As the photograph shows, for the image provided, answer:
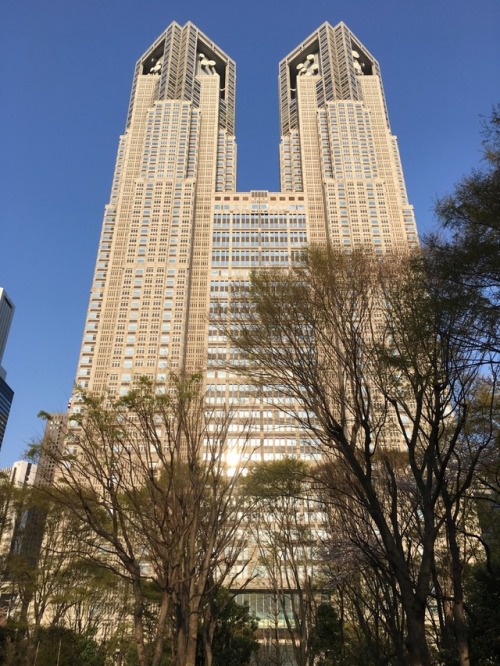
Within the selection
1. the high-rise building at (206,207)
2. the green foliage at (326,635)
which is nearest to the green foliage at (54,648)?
the green foliage at (326,635)

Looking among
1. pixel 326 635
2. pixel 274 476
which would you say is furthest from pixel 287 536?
pixel 326 635

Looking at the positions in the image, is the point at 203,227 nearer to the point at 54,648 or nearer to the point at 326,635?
the point at 54,648

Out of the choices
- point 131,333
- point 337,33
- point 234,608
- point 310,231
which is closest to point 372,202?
point 310,231

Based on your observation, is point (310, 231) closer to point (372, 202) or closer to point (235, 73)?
point (372, 202)

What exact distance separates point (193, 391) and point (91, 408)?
2.87m

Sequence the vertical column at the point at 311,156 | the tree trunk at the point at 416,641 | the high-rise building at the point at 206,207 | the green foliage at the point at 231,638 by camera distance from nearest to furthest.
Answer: the tree trunk at the point at 416,641 → the green foliage at the point at 231,638 → the high-rise building at the point at 206,207 → the vertical column at the point at 311,156

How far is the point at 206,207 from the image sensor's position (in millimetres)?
83625

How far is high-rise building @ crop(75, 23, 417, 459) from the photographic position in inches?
2633

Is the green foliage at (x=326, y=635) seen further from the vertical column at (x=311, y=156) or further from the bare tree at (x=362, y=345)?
the vertical column at (x=311, y=156)

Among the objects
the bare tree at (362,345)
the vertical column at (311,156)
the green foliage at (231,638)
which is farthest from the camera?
the vertical column at (311,156)

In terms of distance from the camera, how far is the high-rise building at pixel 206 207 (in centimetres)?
6688

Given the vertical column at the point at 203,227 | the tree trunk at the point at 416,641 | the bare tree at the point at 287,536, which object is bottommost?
the tree trunk at the point at 416,641

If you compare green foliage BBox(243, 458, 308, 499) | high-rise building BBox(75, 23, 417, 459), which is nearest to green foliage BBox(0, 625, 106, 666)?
→ green foliage BBox(243, 458, 308, 499)

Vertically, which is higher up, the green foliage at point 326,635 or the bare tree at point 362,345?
the bare tree at point 362,345
